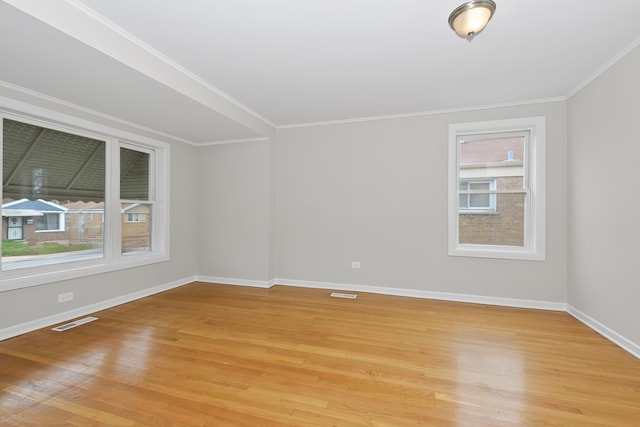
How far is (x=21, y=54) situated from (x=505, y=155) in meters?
4.98

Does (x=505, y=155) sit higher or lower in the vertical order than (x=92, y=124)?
lower

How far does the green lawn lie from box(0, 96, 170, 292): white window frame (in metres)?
0.18

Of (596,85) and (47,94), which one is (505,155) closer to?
(596,85)

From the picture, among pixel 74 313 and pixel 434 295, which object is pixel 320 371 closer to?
pixel 434 295

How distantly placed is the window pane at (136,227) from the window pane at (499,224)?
180 inches

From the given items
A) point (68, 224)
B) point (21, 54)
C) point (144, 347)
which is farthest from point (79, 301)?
point (21, 54)

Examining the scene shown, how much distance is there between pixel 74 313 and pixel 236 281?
6.78 feet

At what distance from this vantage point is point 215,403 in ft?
6.05

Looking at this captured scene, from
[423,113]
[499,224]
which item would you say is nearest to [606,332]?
[499,224]

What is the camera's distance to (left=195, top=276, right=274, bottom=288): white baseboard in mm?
4641

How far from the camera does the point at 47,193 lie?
324 centimetres

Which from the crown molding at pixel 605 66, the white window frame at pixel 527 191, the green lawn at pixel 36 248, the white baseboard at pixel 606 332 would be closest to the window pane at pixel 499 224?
the white window frame at pixel 527 191

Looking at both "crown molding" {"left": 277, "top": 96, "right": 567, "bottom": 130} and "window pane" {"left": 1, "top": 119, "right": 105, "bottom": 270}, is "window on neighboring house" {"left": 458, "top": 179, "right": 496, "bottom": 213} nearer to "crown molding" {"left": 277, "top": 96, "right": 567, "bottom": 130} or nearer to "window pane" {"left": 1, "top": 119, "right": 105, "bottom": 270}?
"crown molding" {"left": 277, "top": 96, "right": 567, "bottom": 130}

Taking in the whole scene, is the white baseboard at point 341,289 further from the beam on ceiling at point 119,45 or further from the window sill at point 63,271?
the beam on ceiling at point 119,45
